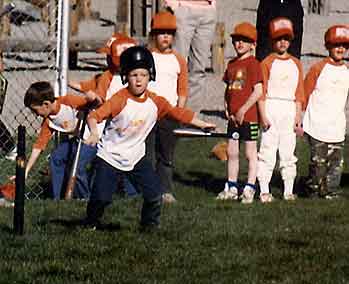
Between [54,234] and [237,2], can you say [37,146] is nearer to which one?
[54,234]

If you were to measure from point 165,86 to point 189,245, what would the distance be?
7.43 feet

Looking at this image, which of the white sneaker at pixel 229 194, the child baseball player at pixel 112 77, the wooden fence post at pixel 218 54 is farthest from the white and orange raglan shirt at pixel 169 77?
the wooden fence post at pixel 218 54

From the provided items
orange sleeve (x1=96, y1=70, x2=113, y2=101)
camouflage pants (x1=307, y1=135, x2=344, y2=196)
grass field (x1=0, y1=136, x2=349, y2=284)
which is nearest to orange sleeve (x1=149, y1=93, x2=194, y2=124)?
grass field (x1=0, y1=136, x2=349, y2=284)

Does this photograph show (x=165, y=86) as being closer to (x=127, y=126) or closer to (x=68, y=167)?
(x=68, y=167)

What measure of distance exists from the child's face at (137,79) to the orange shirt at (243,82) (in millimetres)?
1807

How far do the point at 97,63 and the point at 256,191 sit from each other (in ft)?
34.2

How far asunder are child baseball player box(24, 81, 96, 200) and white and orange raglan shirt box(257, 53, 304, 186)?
58.0 inches

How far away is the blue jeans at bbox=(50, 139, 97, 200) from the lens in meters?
9.23

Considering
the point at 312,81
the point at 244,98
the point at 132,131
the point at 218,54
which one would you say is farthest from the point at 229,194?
the point at 218,54

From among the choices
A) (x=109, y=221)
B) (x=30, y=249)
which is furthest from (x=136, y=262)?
(x=109, y=221)

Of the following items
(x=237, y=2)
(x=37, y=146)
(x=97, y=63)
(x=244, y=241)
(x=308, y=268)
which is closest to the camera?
(x=308, y=268)

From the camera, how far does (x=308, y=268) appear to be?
642 centimetres

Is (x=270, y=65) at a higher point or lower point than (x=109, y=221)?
higher

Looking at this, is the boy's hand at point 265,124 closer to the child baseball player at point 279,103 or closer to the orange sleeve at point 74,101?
the child baseball player at point 279,103
